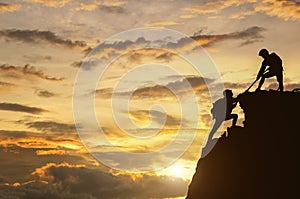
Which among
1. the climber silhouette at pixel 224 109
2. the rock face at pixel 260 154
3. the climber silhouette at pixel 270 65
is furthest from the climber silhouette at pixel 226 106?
the climber silhouette at pixel 270 65

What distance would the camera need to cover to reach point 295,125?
44031 millimetres

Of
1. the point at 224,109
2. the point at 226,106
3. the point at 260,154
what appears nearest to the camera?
the point at 260,154

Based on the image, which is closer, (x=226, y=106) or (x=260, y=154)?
(x=260, y=154)

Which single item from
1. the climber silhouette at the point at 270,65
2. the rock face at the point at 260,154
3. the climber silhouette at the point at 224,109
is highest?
the climber silhouette at the point at 270,65

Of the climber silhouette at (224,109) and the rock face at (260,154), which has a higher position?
the climber silhouette at (224,109)

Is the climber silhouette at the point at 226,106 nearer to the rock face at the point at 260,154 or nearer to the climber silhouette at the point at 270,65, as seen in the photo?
the rock face at the point at 260,154

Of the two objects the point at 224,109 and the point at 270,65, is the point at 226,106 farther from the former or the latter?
the point at 270,65

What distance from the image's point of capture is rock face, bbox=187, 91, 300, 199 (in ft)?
141

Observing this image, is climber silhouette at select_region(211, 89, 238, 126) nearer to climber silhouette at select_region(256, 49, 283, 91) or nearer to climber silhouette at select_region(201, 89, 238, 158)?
climber silhouette at select_region(201, 89, 238, 158)

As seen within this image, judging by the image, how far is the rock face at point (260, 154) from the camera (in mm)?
42969

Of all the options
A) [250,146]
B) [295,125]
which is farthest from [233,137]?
[295,125]

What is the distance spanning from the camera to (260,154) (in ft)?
145

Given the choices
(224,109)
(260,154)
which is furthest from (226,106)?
(260,154)

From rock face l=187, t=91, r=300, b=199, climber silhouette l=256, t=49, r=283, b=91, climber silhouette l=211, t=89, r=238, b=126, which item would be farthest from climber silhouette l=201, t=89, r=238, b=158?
climber silhouette l=256, t=49, r=283, b=91
